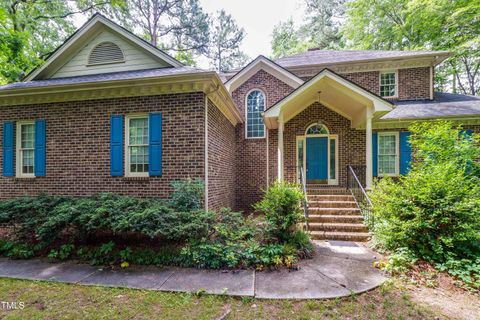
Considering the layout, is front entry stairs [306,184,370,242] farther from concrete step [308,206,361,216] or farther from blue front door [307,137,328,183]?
blue front door [307,137,328,183]

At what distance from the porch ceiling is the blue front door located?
4.62 feet

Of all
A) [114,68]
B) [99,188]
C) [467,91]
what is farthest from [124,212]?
[467,91]

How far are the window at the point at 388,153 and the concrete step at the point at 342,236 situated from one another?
4355 mm

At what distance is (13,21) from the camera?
1106 centimetres

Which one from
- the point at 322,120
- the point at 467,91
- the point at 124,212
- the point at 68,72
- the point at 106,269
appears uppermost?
the point at 467,91

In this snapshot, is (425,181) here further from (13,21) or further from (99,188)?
(13,21)

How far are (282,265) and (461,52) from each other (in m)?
18.5

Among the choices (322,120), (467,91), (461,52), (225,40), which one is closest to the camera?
(322,120)

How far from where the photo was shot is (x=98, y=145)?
6523 mm

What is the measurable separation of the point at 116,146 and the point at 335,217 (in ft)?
21.7

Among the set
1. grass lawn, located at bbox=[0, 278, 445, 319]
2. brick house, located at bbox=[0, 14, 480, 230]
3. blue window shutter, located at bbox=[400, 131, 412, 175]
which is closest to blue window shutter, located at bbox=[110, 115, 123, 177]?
brick house, located at bbox=[0, 14, 480, 230]

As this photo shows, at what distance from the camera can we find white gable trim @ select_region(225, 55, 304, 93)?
9.91 meters

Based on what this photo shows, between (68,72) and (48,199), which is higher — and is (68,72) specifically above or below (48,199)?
above

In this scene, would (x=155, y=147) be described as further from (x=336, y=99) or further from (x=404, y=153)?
(x=404, y=153)
